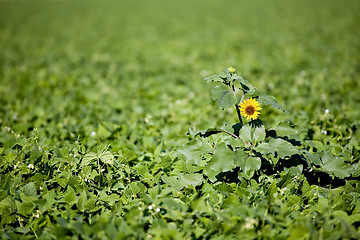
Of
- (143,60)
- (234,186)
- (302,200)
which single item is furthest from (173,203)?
(143,60)

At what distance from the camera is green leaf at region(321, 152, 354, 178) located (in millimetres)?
2133

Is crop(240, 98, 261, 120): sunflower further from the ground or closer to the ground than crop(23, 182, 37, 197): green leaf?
further from the ground

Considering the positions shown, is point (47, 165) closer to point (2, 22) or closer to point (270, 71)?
point (270, 71)

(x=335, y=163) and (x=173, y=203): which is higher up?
(x=335, y=163)

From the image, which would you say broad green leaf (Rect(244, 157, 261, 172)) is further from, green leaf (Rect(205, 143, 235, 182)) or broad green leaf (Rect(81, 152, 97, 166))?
broad green leaf (Rect(81, 152, 97, 166))

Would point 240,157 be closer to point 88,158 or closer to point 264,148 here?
point 264,148

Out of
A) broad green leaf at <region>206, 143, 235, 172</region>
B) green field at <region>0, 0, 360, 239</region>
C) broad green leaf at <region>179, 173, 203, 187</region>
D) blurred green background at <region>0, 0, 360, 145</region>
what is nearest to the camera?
green field at <region>0, 0, 360, 239</region>

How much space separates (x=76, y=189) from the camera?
2.14m

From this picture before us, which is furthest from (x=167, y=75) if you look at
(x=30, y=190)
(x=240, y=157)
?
(x=30, y=190)

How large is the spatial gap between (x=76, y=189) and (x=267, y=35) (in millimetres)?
8880

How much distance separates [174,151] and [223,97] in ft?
2.79

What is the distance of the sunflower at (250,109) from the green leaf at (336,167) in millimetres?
689

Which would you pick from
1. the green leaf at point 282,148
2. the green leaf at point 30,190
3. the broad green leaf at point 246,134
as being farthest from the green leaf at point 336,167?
the green leaf at point 30,190

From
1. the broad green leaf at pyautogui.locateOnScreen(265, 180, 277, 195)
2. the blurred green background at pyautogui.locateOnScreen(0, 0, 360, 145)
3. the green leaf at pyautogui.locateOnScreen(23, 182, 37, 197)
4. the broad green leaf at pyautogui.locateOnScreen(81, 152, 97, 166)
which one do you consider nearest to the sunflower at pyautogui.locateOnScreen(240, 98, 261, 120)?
the broad green leaf at pyautogui.locateOnScreen(265, 180, 277, 195)
